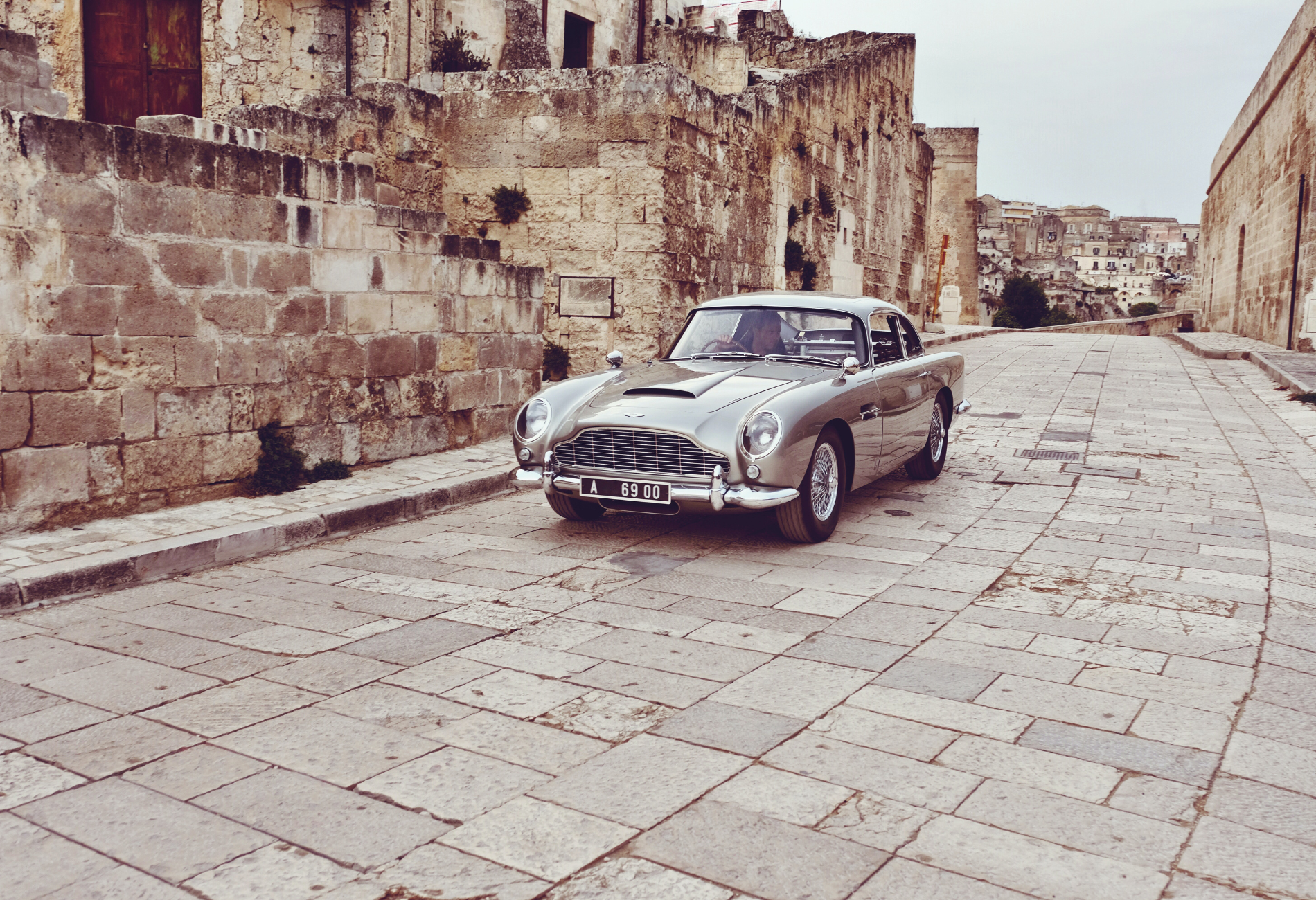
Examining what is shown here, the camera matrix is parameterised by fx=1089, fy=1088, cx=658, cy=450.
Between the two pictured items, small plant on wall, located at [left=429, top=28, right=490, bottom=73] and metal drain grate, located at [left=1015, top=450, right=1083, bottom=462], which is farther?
small plant on wall, located at [left=429, top=28, right=490, bottom=73]

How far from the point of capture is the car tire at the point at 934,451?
8.20m

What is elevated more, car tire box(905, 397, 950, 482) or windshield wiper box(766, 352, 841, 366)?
windshield wiper box(766, 352, 841, 366)

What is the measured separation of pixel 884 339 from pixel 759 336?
101 cm

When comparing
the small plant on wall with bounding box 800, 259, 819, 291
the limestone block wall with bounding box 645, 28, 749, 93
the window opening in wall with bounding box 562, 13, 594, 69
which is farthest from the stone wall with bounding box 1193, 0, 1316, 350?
the window opening in wall with bounding box 562, 13, 594, 69

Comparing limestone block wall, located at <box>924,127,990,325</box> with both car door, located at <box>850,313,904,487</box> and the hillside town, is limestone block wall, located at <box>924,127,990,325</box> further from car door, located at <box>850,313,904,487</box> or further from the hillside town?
car door, located at <box>850,313,904,487</box>

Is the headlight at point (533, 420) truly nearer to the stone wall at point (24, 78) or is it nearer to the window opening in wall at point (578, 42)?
the stone wall at point (24, 78)

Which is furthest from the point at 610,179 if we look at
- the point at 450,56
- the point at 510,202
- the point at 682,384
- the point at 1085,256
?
the point at 1085,256

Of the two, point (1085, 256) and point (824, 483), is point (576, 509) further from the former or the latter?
point (1085, 256)

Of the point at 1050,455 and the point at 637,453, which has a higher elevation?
the point at 637,453

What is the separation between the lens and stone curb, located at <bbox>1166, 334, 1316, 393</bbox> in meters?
13.4

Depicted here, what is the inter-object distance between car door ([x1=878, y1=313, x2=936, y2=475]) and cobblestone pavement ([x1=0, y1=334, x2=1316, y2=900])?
74cm

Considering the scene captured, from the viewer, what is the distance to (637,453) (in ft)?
19.6

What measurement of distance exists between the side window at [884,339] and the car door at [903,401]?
14 millimetres

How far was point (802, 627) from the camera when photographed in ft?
15.4
